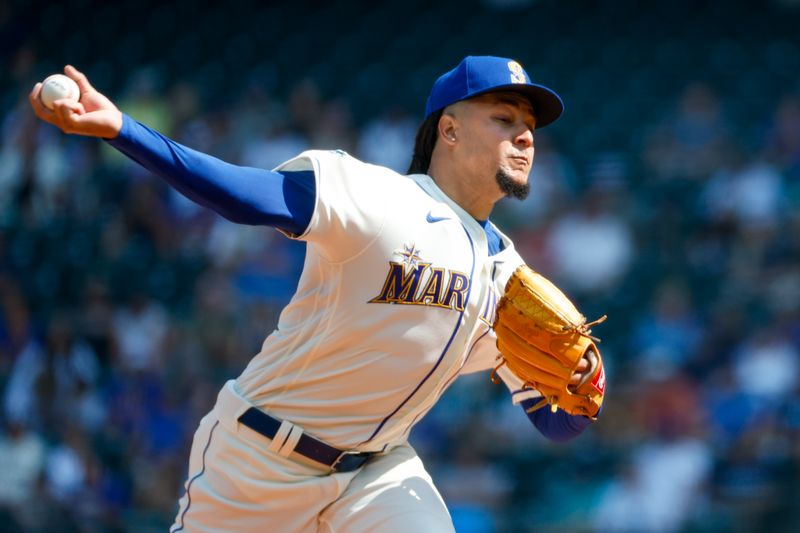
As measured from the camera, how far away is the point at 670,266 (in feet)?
22.3

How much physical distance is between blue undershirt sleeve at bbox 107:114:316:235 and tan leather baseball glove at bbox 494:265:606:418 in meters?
0.59

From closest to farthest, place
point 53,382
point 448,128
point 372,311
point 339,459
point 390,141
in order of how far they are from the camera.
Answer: point 372,311 < point 339,459 < point 448,128 < point 53,382 < point 390,141

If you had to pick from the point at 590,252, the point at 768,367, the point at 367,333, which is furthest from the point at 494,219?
the point at 367,333

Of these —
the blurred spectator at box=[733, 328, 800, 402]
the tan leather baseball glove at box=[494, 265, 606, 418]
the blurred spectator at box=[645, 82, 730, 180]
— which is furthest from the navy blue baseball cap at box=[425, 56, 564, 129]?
the blurred spectator at box=[645, 82, 730, 180]

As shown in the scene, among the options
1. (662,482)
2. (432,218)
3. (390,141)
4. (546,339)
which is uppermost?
(390,141)

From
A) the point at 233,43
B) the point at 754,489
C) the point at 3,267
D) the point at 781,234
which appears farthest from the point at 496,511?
the point at 233,43

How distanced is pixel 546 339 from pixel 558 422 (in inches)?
18.9

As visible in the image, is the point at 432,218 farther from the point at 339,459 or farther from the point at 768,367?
the point at 768,367

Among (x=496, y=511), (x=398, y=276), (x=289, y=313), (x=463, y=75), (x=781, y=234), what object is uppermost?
(x=781, y=234)

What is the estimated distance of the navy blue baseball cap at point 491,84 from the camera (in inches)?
121

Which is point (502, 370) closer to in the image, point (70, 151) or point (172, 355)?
point (172, 355)

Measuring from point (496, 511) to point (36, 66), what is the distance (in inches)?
209

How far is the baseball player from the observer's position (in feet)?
9.16

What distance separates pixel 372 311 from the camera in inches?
112
